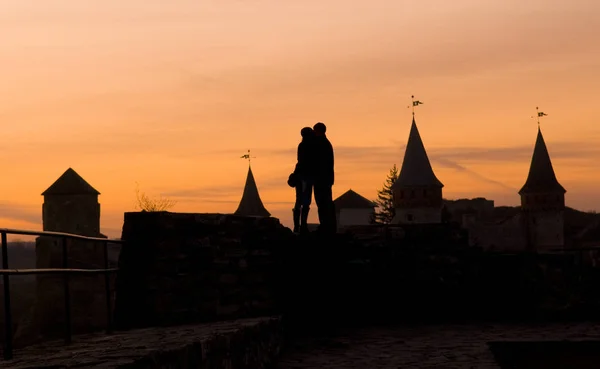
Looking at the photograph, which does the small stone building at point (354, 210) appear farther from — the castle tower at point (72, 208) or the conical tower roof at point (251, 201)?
the castle tower at point (72, 208)

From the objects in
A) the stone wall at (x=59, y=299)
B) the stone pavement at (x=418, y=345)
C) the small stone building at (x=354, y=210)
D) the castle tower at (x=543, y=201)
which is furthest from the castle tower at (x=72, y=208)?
the stone pavement at (x=418, y=345)

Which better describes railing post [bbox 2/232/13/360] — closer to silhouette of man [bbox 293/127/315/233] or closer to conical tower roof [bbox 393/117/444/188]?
silhouette of man [bbox 293/127/315/233]

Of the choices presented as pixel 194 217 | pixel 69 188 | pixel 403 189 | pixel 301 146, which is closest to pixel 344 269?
pixel 301 146

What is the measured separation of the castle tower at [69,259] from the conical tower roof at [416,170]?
24.6 metres

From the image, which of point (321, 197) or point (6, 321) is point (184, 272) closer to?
point (321, 197)

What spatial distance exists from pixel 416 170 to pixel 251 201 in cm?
1500

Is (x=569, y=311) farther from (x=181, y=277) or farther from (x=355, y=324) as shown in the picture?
(x=181, y=277)

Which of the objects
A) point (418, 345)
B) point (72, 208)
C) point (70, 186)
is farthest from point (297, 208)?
point (70, 186)

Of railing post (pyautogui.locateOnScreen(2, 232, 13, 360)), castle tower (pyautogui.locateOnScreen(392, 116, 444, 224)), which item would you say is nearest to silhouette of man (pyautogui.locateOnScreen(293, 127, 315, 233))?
railing post (pyautogui.locateOnScreen(2, 232, 13, 360))

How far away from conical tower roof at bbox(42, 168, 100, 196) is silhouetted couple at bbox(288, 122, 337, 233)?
5662 centimetres

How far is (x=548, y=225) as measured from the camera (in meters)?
92.1

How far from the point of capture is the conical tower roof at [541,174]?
299 feet

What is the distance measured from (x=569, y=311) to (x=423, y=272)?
220 centimetres

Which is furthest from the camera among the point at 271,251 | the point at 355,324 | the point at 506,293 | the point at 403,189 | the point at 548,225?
the point at 548,225
